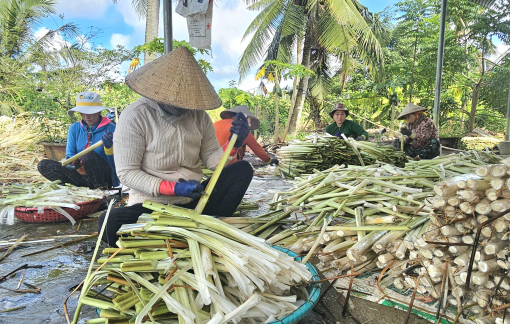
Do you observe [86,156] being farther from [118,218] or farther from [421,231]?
[421,231]

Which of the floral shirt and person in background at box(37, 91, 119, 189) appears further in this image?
the floral shirt

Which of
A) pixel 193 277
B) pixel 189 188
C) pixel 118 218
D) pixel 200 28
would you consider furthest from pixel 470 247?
pixel 200 28

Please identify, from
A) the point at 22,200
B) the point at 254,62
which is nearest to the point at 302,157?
the point at 22,200

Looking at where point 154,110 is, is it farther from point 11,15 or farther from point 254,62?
point 11,15

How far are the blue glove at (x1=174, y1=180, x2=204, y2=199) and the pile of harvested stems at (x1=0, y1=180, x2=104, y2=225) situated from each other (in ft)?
5.52

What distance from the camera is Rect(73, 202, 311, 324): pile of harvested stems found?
1.25m

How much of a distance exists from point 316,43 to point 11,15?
11.6 m

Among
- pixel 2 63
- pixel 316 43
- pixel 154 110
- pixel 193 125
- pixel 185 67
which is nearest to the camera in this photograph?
pixel 185 67

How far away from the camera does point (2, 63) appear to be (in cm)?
852

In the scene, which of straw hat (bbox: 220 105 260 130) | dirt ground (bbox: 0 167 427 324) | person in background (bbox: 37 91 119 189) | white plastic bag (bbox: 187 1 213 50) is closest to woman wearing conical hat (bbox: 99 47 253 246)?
dirt ground (bbox: 0 167 427 324)

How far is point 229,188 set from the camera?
8.57ft

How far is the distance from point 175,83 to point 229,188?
99 cm

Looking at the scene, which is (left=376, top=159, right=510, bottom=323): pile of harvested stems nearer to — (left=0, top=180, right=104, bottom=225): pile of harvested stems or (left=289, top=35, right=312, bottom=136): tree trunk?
(left=0, top=180, right=104, bottom=225): pile of harvested stems

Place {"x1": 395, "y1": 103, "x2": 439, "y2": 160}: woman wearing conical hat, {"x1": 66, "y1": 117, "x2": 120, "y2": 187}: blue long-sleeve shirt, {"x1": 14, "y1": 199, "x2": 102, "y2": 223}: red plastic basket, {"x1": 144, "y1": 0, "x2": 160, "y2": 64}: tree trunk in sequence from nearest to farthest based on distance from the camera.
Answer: {"x1": 14, "y1": 199, "x2": 102, "y2": 223}: red plastic basket → {"x1": 66, "y1": 117, "x2": 120, "y2": 187}: blue long-sleeve shirt → {"x1": 395, "y1": 103, "x2": 439, "y2": 160}: woman wearing conical hat → {"x1": 144, "y1": 0, "x2": 160, "y2": 64}: tree trunk
